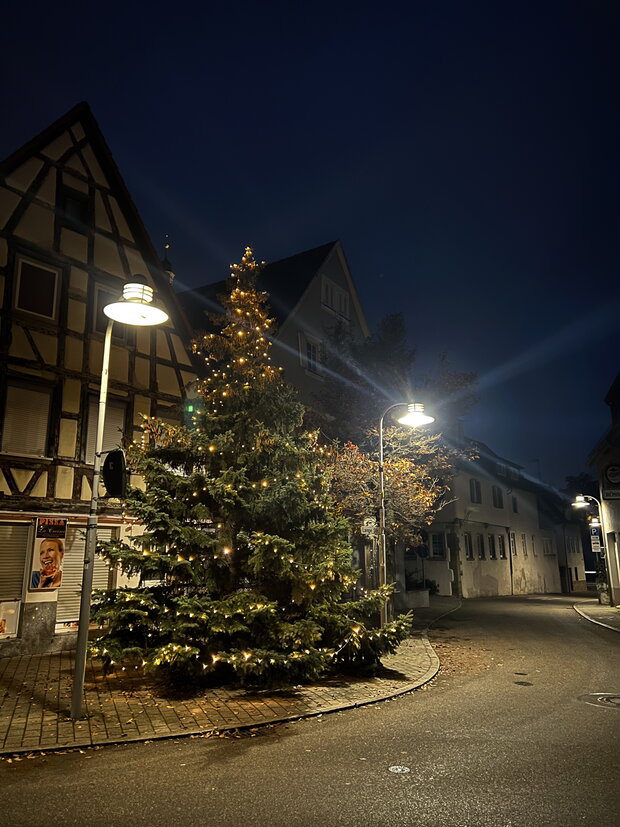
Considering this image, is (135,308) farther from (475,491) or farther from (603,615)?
(475,491)

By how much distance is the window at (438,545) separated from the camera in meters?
35.8

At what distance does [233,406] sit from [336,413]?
11.2m

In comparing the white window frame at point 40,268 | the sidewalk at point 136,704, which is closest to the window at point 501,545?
the sidewalk at point 136,704

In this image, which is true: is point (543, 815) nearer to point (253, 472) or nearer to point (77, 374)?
point (253, 472)

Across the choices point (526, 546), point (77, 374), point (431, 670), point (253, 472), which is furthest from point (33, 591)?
point (526, 546)

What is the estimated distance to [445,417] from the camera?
894 inches

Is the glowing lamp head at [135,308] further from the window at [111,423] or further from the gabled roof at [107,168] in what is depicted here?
the gabled roof at [107,168]

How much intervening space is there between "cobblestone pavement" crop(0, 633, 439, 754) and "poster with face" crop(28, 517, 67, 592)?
2137 mm

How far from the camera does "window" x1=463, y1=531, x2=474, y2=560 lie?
37225mm

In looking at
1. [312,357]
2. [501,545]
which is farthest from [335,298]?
[501,545]

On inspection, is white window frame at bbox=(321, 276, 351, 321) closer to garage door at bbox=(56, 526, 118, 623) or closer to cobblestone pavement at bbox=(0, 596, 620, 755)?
garage door at bbox=(56, 526, 118, 623)

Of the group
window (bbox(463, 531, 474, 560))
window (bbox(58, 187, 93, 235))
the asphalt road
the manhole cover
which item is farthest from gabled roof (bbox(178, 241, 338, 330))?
window (bbox(463, 531, 474, 560))

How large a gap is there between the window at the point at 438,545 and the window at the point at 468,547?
77.3 inches

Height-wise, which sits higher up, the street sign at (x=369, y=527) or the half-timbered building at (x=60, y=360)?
the half-timbered building at (x=60, y=360)
